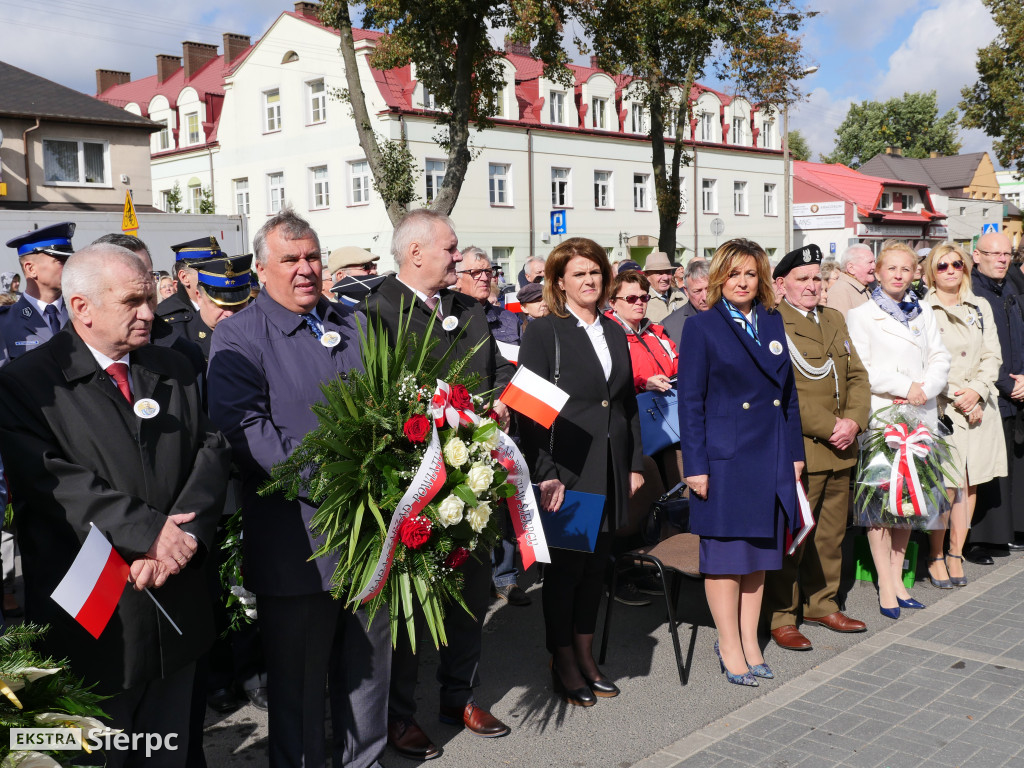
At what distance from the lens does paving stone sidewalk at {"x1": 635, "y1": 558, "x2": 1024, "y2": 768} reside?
405 cm

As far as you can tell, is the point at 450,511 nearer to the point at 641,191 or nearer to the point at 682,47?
the point at 682,47

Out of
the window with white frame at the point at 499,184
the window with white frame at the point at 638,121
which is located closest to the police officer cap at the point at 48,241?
the window with white frame at the point at 499,184

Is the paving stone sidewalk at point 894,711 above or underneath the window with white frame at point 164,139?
underneath

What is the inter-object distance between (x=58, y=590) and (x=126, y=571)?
0.28 m

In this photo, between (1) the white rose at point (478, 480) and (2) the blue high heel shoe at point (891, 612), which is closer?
(1) the white rose at point (478, 480)

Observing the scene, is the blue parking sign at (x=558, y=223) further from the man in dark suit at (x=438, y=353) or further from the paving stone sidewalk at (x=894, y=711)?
the man in dark suit at (x=438, y=353)

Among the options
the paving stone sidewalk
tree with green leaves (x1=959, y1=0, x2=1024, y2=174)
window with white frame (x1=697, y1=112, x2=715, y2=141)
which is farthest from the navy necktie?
window with white frame (x1=697, y1=112, x2=715, y2=141)

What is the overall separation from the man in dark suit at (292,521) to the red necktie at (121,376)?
15.7 inches

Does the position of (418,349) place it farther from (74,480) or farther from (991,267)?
(991,267)

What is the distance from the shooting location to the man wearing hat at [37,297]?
5.77 metres

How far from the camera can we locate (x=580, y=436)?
4.68 metres

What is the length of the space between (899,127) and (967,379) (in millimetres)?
79997

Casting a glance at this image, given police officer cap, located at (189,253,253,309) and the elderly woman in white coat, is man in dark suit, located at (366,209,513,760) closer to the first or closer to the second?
police officer cap, located at (189,253,253,309)

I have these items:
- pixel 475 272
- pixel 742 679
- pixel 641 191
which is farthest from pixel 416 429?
pixel 641 191
